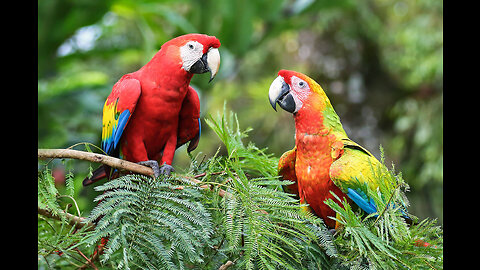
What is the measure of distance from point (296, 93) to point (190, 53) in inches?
9.0

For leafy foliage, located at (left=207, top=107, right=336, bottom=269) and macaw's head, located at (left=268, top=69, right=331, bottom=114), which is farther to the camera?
macaw's head, located at (left=268, top=69, right=331, bottom=114)

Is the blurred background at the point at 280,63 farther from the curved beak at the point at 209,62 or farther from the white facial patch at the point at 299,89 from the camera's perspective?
the white facial patch at the point at 299,89

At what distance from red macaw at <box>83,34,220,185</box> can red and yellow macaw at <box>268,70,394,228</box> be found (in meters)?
0.16

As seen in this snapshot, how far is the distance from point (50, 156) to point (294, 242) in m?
0.37

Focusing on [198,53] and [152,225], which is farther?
[198,53]

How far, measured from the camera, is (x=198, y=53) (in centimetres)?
85

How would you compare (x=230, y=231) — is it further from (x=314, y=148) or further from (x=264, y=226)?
(x=314, y=148)

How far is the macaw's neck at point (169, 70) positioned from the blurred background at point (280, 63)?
4.05 ft

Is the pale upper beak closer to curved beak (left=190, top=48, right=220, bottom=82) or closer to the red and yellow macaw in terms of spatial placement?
curved beak (left=190, top=48, right=220, bottom=82)

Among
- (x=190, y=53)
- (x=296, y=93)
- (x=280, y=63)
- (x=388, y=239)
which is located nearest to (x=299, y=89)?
(x=296, y=93)

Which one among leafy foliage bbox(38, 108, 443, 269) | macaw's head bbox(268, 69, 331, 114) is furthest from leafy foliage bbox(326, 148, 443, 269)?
macaw's head bbox(268, 69, 331, 114)

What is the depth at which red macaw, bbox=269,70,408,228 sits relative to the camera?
31.0 inches
